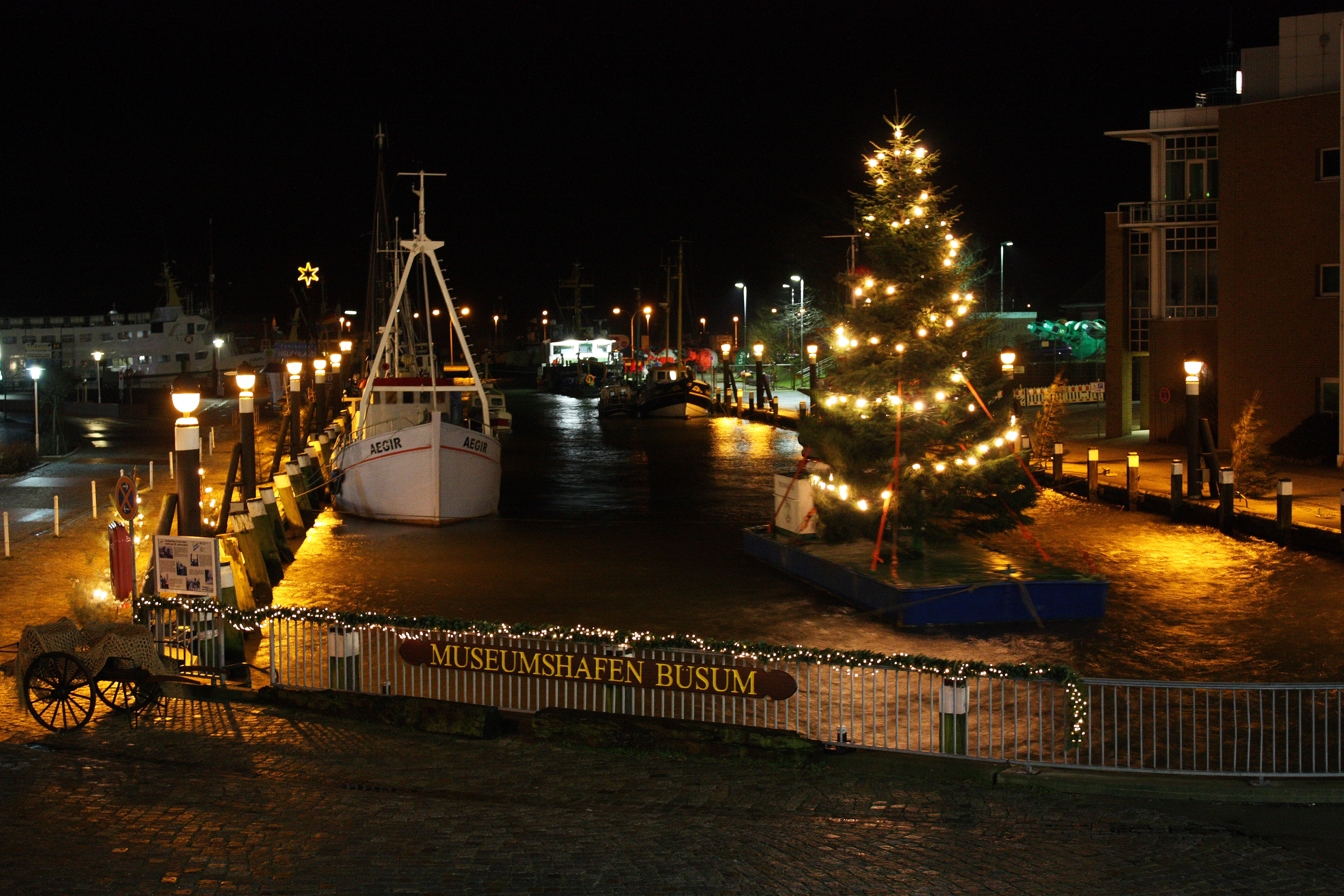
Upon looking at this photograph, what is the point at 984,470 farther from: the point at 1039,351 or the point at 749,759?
the point at 1039,351

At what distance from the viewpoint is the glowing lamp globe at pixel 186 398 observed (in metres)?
13.0

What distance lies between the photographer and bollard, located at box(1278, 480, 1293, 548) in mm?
18594

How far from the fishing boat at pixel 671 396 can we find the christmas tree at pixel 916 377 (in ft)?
132

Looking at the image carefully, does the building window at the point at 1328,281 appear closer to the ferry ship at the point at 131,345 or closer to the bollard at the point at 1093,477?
the bollard at the point at 1093,477

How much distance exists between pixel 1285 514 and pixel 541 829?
15712 mm

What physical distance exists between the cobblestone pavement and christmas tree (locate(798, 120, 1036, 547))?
7797 millimetres

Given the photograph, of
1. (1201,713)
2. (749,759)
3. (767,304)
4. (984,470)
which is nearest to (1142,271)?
(984,470)

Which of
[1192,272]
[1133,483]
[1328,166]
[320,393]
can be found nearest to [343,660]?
[1133,483]

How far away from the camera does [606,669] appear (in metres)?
9.68

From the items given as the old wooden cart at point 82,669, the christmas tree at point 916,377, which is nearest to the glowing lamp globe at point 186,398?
the old wooden cart at point 82,669

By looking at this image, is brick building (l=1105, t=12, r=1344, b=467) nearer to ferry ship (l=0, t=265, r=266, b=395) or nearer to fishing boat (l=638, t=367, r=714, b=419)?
fishing boat (l=638, t=367, r=714, b=419)

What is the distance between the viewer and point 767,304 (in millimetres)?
117500

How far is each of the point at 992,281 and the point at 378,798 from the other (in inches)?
4893

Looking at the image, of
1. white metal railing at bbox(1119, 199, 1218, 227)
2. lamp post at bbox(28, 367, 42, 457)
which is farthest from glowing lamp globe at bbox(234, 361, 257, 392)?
white metal railing at bbox(1119, 199, 1218, 227)
